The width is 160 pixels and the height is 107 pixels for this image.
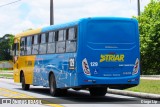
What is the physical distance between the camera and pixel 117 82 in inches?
687

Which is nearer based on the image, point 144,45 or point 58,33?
point 58,33

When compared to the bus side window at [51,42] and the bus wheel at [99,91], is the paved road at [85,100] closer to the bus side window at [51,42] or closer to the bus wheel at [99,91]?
the bus wheel at [99,91]

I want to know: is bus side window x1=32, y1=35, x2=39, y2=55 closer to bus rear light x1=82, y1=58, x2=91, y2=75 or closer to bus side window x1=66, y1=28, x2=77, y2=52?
bus side window x1=66, y1=28, x2=77, y2=52

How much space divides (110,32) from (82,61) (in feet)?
5.10

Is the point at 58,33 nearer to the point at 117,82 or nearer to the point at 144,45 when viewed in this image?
the point at 117,82

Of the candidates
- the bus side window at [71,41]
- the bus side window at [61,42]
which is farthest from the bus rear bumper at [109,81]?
the bus side window at [61,42]

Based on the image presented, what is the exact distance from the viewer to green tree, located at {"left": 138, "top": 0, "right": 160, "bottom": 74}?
50844 mm

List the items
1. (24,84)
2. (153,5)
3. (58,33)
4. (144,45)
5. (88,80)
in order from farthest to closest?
(153,5) → (144,45) → (24,84) → (58,33) → (88,80)

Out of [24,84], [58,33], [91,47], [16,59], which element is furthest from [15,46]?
[91,47]

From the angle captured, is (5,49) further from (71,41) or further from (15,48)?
(71,41)

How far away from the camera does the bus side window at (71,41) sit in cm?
1777

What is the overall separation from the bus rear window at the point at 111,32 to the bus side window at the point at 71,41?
0.70 m

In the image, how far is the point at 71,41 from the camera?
18.1 meters

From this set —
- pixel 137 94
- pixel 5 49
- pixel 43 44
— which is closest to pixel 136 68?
pixel 137 94
